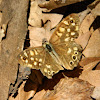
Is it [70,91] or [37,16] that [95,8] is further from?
[70,91]

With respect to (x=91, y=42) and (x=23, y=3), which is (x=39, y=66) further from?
(x=23, y=3)

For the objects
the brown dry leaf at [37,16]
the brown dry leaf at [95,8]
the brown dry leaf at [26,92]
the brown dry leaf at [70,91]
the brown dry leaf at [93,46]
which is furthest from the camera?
the brown dry leaf at [37,16]

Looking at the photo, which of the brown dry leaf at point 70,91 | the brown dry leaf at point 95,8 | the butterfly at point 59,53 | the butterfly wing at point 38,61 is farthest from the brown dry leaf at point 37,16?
the brown dry leaf at point 70,91

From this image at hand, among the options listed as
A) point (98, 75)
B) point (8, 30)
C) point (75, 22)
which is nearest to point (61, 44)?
point (75, 22)

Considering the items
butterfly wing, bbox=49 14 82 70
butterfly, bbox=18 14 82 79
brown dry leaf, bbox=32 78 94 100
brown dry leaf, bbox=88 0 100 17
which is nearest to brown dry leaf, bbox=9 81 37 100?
brown dry leaf, bbox=32 78 94 100

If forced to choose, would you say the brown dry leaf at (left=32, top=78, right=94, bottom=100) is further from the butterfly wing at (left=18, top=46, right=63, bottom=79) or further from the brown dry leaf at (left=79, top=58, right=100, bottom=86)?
the butterfly wing at (left=18, top=46, right=63, bottom=79)

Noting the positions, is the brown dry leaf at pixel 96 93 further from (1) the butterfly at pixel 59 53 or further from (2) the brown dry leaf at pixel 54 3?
(2) the brown dry leaf at pixel 54 3
